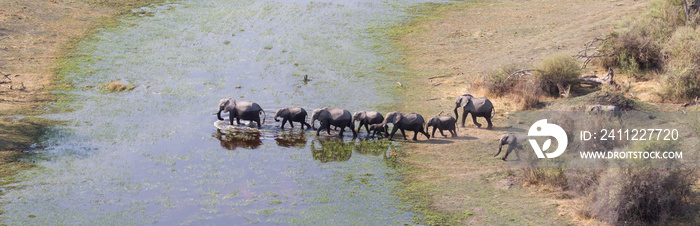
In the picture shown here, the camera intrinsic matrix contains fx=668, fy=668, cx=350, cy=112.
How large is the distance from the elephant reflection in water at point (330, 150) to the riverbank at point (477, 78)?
1.79m

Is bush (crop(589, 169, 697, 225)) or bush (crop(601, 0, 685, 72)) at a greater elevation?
bush (crop(601, 0, 685, 72))

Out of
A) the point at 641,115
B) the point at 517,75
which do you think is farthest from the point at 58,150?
the point at 641,115

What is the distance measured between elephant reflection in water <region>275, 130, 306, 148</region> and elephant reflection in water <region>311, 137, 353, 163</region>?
1.35 ft

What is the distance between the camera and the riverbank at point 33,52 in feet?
68.2

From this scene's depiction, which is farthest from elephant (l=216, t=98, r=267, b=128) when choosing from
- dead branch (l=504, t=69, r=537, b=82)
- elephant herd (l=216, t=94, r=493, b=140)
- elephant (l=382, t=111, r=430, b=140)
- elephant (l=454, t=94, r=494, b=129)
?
dead branch (l=504, t=69, r=537, b=82)

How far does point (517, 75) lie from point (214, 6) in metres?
22.5

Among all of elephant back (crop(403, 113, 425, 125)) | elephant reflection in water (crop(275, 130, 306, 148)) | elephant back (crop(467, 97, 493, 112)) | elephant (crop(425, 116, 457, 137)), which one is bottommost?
elephant reflection in water (crop(275, 130, 306, 148))

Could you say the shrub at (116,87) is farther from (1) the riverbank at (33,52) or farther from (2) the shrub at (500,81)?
(2) the shrub at (500,81)

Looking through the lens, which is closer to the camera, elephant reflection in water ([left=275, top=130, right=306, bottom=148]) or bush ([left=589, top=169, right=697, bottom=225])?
bush ([left=589, top=169, right=697, bottom=225])

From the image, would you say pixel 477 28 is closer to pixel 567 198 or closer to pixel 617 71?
pixel 617 71

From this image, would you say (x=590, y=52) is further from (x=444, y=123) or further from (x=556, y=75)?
(x=444, y=123)

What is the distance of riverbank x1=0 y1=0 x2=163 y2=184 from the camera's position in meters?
20.8

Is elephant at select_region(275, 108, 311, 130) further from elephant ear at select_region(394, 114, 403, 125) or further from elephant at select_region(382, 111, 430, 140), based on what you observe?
elephant ear at select_region(394, 114, 403, 125)
